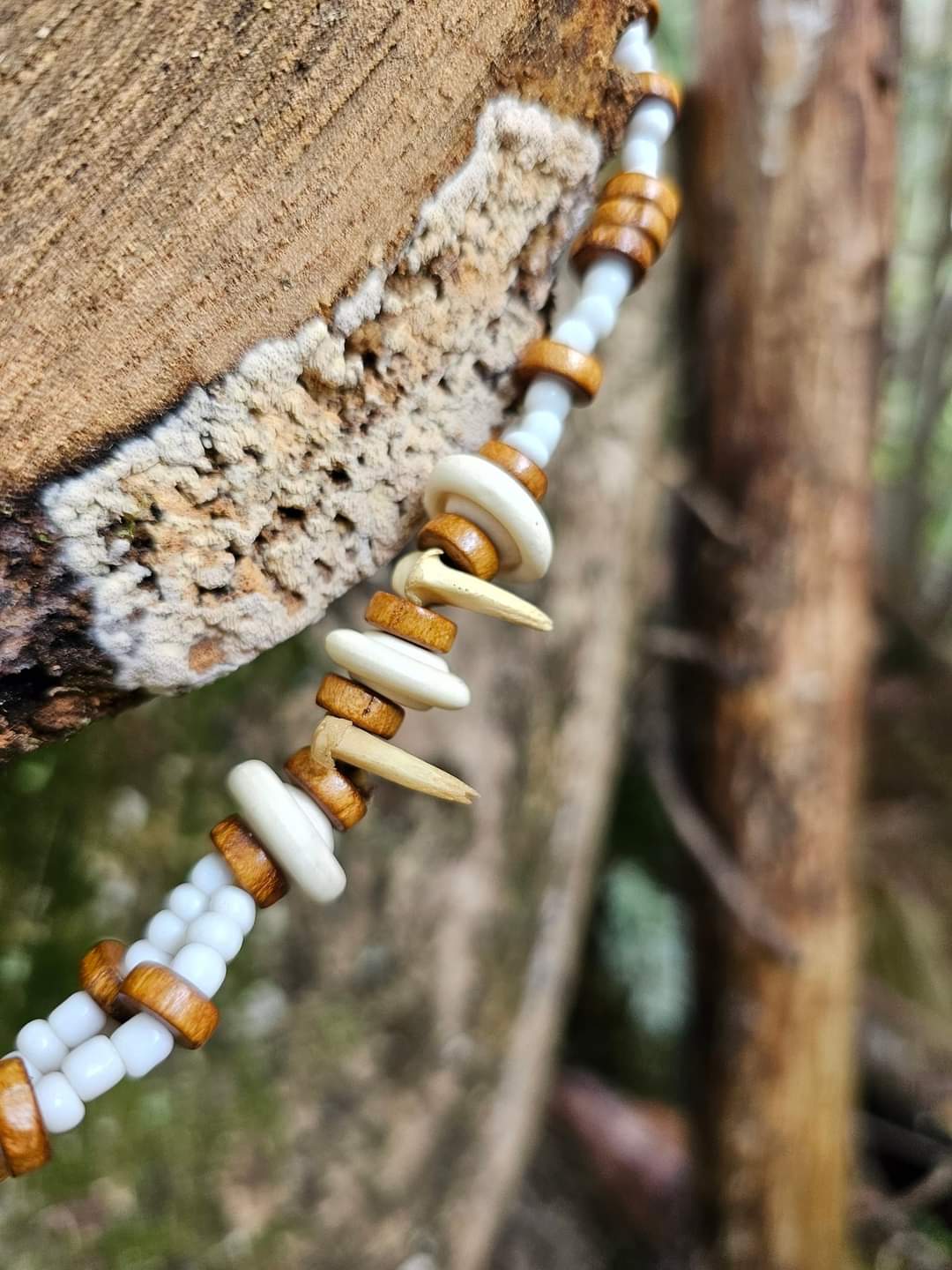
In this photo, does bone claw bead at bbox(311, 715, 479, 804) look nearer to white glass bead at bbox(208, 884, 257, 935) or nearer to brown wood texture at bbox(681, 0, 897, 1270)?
white glass bead at bbox(208, 884, 257, 935)

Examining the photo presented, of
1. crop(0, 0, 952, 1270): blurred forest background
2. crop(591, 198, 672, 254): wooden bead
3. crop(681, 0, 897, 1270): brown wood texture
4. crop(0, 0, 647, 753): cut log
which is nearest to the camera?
crop(0, 0, 647, 753): cut log

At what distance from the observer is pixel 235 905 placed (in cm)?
36

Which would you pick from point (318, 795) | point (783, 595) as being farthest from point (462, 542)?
point (783, 595)

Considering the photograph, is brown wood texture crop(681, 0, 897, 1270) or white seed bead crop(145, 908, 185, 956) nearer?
white seed bead crop(145, 908, 185, 956)

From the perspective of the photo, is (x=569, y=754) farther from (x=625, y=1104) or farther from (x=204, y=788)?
(x=625, y=1104)

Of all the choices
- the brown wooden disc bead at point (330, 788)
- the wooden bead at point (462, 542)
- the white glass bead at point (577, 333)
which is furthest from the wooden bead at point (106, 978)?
the white glass bead at point (577, 333)

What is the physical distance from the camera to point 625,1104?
1.23m

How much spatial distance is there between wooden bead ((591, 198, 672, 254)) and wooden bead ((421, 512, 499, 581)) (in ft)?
0.56

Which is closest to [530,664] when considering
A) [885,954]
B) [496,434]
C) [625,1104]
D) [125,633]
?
[496,434]

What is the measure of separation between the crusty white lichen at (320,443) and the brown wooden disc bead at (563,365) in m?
0.02

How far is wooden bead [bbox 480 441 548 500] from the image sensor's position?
377mm

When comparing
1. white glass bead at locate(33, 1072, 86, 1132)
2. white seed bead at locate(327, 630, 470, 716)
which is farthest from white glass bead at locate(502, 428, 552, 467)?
white glass bead at locate(33, 1072, 86, 1132)

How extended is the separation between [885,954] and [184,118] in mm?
1436

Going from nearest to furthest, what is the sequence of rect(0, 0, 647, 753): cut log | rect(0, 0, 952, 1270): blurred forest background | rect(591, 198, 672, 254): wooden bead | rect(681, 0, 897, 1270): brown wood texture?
rect(0, 0, 647, 753): cut log
rect(591, 198, 672, 254): wooden bead
rect(0, 0, 952, 1270): blurred forest background
rect(681, 0, 897, 1270): brown wood texture
